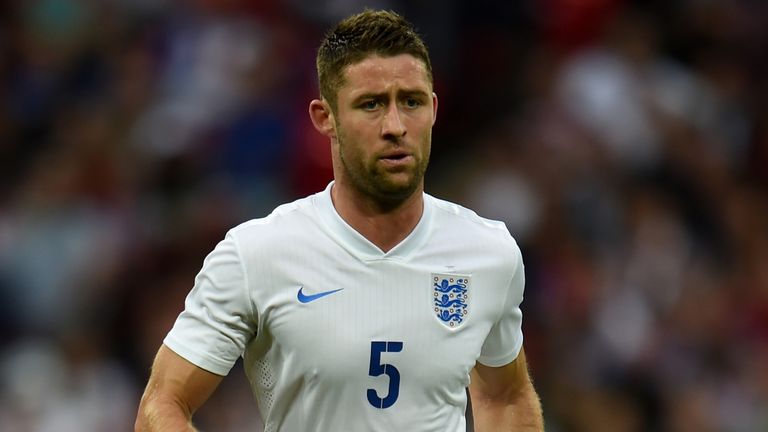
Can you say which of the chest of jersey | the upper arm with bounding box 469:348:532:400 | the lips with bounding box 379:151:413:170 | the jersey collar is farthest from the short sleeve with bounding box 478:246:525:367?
the lips with bounding box 379:151:413:170

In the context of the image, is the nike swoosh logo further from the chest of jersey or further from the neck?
the neck

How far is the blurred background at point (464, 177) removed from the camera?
810 cm

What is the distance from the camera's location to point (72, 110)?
362 inches

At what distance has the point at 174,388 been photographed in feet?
12.8

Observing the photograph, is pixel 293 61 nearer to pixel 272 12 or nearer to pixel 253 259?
pixel 272 12

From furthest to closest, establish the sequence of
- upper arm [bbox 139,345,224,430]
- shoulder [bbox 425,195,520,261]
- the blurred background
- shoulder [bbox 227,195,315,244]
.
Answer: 1. the blurred background
2. shoulder [bbox 425,195,520,261]
3. shoulder [bbox 227,195,315,244]
4. upper arm [bbox 139,345,224,430]

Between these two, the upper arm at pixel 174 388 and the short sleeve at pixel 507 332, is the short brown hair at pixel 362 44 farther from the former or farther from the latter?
the upper arm at pixel 174 388

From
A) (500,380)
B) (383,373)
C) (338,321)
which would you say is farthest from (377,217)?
(500,380)

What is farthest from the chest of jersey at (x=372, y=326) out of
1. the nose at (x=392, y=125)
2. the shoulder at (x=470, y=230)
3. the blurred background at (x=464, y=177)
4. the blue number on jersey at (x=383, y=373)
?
the blurred background at (x=464, y=177)

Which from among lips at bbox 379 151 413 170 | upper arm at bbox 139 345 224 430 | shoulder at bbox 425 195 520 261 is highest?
lips at bbox 379 151 413 170

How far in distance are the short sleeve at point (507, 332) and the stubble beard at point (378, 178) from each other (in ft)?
1.48

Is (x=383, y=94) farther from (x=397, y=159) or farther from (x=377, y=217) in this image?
(x=377, y=217)

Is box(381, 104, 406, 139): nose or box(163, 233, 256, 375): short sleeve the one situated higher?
box(381, 104, 406, 139): nose

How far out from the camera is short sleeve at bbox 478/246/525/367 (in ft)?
14.0
